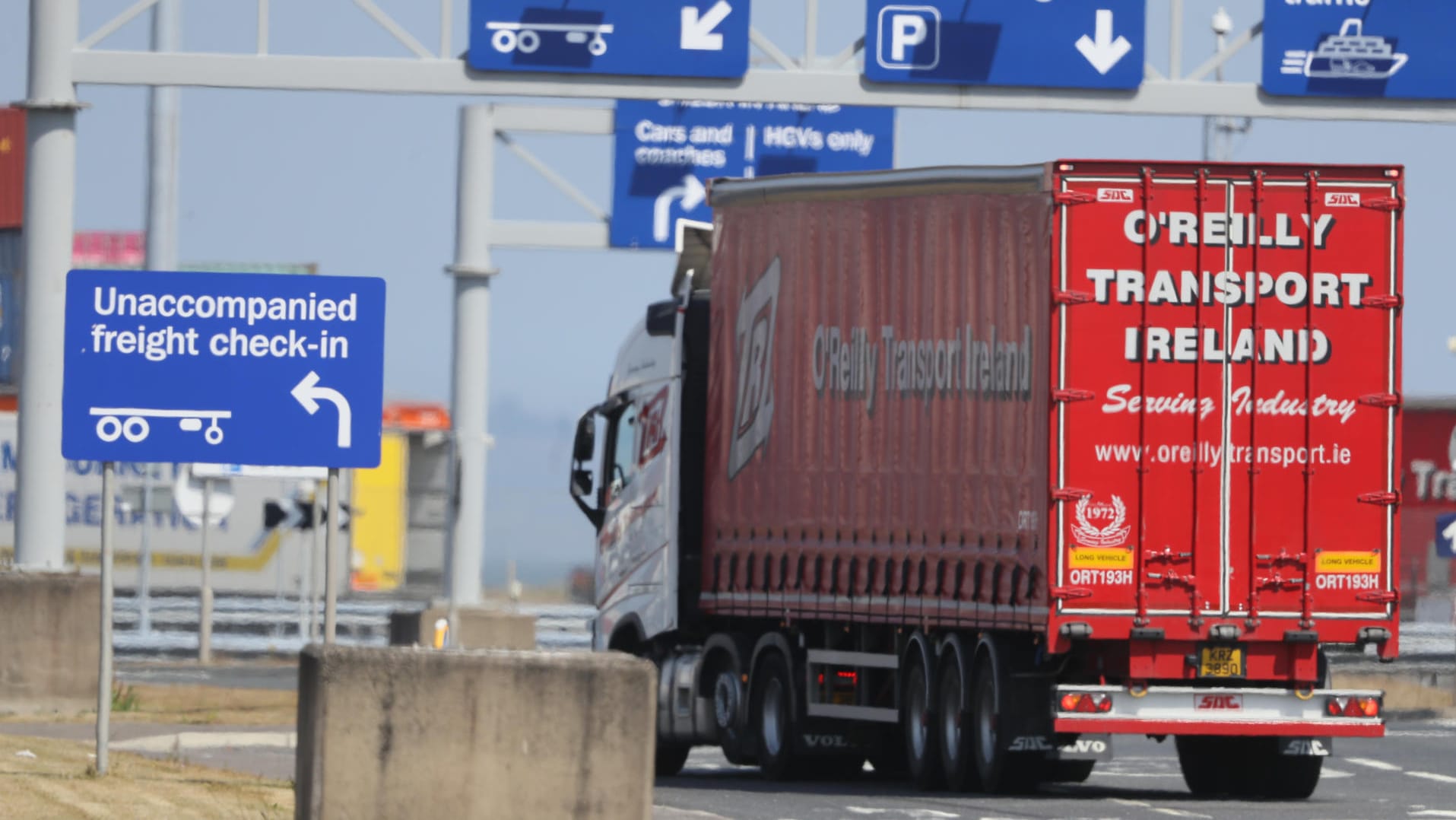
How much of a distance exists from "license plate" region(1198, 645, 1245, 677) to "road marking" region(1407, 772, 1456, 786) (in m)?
3.92

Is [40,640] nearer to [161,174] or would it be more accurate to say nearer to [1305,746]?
[1305,746]

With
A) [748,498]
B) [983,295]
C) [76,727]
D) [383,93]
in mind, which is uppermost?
[383,93]

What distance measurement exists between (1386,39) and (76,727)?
11772 millimetres

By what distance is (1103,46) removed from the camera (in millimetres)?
24156

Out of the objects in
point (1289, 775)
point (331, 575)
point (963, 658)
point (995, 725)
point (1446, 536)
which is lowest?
point (1289, 775)

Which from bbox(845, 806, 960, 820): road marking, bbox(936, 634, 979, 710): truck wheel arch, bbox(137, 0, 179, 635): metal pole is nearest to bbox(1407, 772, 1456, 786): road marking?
bbox(936, 634, 979, 710): truck wheel arch

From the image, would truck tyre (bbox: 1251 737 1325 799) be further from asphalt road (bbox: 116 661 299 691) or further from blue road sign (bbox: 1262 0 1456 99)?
asphalt road (bbox: 116 661 299 691)

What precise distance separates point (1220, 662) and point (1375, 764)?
19.0 ft

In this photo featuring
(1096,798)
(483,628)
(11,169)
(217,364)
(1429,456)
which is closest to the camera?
(217,364)

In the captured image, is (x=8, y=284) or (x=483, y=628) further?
(x=8, y=284)

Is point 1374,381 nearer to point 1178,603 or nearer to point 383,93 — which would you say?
point 1178,603

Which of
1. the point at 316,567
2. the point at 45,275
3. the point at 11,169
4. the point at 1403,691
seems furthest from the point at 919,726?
the point at 11,169

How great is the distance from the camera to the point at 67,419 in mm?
15125

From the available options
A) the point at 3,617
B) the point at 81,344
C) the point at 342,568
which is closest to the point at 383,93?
the point at 3,617
